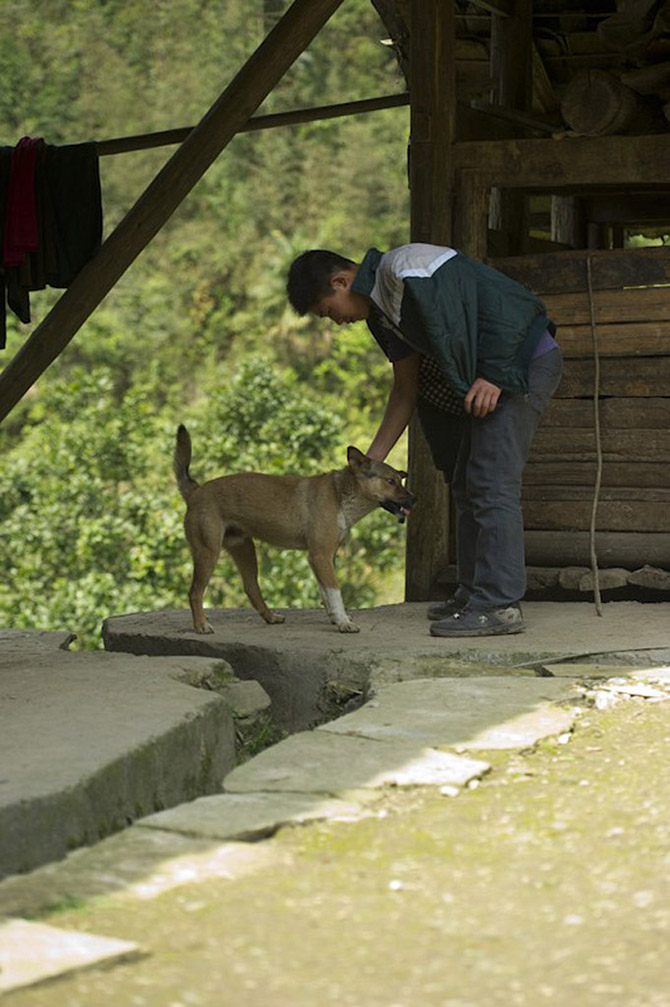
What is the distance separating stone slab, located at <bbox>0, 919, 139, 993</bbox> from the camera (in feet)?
8.05

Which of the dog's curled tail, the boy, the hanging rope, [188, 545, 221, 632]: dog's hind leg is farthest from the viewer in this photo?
the hanging rope

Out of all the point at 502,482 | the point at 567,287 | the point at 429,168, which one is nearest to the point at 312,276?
the point at 502,482

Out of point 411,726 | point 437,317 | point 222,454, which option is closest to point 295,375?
point 222,454

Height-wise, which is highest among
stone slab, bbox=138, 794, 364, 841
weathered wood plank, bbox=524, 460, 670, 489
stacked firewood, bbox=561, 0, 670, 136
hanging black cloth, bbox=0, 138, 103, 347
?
stacked firewood, bbox=561, 0, 670, 136

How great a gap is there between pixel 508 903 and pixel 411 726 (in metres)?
1.44

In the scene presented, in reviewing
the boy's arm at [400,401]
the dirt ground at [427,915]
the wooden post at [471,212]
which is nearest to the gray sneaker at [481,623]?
the boy's arm at [400,401]

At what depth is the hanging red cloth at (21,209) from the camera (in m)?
6.94

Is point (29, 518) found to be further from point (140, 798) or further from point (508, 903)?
point (508, 903)

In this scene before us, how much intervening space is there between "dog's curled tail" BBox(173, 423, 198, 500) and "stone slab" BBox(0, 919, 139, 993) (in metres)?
4.02

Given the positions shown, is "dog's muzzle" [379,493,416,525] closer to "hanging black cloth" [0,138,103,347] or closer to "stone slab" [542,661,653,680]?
"stone slab" [542,661,653,680]

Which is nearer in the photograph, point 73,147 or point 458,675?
point 458,675

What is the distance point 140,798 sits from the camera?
3.89 meters

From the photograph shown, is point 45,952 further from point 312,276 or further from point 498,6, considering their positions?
point 498,6

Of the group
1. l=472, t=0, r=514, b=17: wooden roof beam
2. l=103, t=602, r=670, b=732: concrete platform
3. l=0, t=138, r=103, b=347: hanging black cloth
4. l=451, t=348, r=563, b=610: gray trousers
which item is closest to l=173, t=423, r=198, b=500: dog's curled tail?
l=103, t=602, r=670, b=732: concrete platform
